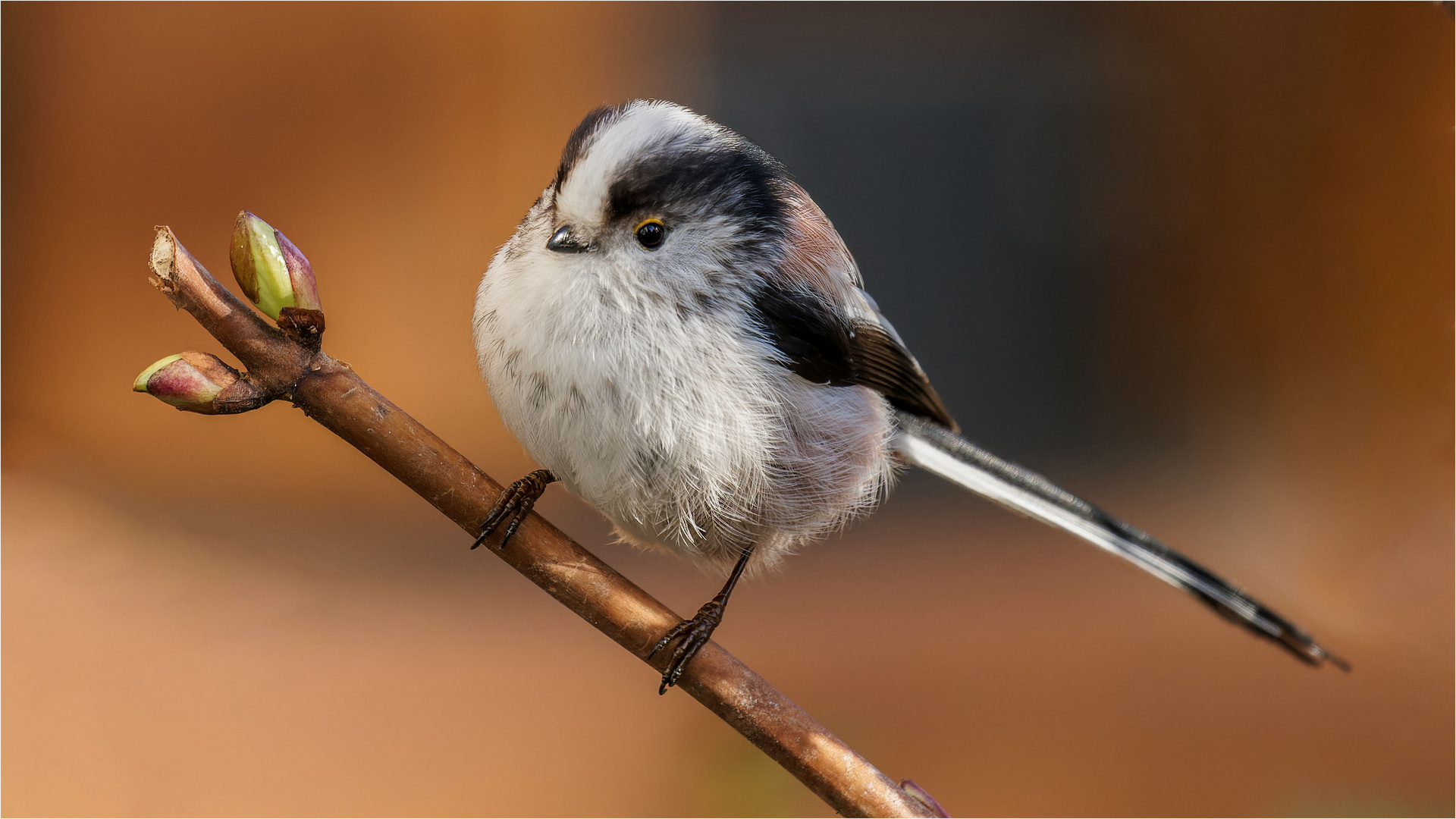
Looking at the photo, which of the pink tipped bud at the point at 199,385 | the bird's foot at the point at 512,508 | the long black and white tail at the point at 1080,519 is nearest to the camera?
the pink tipped bud at the point at 199,385

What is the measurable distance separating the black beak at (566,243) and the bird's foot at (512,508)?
21 cm

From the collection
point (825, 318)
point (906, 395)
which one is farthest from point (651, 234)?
point (906, 395)

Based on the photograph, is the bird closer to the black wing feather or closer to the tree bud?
the black wing feather

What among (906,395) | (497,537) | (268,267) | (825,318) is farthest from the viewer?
(906,395)

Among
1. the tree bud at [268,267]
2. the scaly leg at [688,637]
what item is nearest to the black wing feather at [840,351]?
the scaly leg at [688,637]

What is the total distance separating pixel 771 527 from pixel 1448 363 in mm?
2017

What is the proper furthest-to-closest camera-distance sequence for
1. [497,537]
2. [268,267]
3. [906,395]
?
1. [906,395]
2. [497,537]
3. [268,267]

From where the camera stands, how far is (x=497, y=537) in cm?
78

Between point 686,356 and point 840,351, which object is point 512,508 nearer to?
point 686,356

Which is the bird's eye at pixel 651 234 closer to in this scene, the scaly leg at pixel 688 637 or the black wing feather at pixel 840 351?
the black wing feather at pixel 840 351

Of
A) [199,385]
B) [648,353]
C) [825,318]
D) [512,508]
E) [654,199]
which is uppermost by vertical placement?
[825,318]

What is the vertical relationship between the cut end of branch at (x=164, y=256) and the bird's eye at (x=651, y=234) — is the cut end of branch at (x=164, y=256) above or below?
below

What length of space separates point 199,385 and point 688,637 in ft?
1.51

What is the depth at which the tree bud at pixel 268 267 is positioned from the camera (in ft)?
1.87
